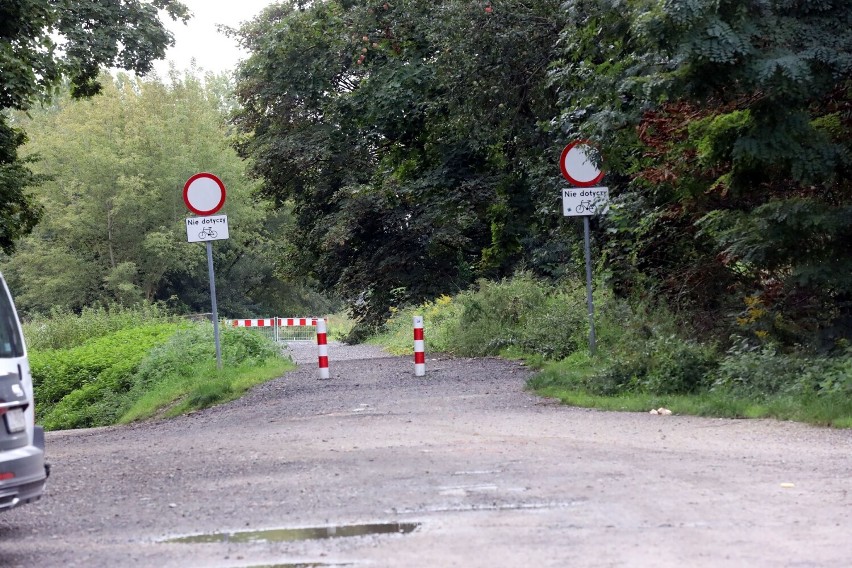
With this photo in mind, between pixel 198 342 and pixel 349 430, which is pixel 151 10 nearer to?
pixel 198 342

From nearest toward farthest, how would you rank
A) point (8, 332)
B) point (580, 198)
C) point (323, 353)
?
point (8, 332) < point (580, 198) < point (323, 353)

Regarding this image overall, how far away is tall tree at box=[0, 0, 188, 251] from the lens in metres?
16.8

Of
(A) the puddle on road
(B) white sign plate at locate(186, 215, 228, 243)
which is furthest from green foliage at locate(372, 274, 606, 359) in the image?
(A) the puddle on road

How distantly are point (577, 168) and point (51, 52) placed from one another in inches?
338

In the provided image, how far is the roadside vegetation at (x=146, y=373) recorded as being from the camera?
1747 centimetres

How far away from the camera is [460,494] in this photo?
7.70 metres

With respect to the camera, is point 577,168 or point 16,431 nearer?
point 16,431

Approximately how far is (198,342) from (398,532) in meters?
16.7

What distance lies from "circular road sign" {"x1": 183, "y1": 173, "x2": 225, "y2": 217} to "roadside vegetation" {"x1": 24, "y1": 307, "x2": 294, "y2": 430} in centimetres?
265

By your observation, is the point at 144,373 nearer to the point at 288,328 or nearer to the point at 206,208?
the point at 206,208

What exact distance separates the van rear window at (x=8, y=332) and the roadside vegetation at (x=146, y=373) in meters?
8.44

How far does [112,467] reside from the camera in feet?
33.9

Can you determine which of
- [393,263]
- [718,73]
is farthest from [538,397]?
[393,263]

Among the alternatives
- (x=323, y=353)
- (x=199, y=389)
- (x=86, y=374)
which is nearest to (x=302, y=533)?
(x=199, y=389)
